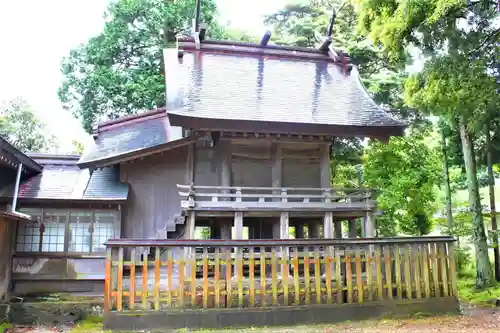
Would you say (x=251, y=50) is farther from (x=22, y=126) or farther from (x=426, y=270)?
(x=22, y=126)

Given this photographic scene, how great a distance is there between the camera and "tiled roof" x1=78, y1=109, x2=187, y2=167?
1190 centimetres

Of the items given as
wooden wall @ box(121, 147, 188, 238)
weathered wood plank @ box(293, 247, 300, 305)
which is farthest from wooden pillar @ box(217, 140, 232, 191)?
weathered wood plank @ box(293, 247, 300, 305)

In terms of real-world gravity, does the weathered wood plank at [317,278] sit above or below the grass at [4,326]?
above

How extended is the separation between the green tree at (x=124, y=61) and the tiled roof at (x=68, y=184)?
4732 millimetres

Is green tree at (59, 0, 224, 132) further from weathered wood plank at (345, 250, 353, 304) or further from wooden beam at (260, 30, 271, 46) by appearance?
weathered wood plank at (345, 250, 353, 304)

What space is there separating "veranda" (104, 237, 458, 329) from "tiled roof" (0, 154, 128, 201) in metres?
3.35

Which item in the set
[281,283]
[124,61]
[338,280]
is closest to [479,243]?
[338,280]

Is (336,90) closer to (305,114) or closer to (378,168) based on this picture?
(305,114)

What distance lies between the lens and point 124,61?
60.4ft

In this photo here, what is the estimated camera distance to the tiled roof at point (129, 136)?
39.0ft

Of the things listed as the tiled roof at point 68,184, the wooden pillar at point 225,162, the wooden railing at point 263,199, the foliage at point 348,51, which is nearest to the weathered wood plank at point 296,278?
the wooden railing at point 263,199

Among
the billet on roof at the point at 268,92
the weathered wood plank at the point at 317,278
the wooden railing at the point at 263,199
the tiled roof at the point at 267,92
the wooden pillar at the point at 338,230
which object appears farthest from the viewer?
the wooden pillar at the point at 338,230

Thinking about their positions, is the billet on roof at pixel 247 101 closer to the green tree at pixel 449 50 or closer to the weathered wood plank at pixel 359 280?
the green tree at pixel 449 50

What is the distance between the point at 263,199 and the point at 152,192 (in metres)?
3.62
